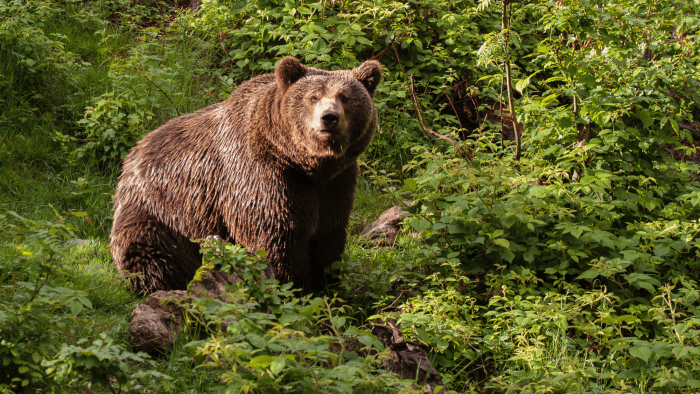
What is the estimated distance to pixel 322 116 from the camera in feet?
13.7

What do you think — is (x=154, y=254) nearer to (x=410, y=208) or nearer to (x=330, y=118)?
(x=330, y=118)

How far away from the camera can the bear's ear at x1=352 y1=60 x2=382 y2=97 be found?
4750 millimetres

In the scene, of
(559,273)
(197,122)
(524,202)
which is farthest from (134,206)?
(559,273)

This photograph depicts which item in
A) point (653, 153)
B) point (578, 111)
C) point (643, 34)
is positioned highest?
point (643, 34)

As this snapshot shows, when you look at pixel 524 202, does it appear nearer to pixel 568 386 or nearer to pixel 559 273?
pixel 559 273

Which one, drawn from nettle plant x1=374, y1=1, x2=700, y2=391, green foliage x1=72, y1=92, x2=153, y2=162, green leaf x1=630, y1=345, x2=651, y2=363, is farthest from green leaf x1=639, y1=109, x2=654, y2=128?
green foliage x1=72, y1=92, x2=153, y2=162

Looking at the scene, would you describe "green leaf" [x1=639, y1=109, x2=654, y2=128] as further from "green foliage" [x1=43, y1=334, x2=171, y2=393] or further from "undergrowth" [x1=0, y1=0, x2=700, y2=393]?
"green foliage" [x1=43, y1=334, x2=171, y2=393]

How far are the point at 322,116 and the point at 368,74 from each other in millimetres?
798

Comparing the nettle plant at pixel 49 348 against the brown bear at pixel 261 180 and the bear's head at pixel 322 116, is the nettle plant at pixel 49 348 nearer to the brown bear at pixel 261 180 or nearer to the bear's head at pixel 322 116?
the brown bear at pixel 261 180

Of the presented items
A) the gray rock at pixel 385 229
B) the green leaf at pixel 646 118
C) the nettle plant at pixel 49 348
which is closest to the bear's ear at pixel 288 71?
the gray rock at pixel 385 229

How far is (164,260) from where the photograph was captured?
464cm

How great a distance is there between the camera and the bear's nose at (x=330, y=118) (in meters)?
4.16

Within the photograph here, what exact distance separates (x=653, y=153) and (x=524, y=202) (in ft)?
4.89

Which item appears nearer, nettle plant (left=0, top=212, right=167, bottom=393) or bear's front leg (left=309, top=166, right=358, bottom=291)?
nettle plant (left=0, top=212, right=167, bottom=393)
